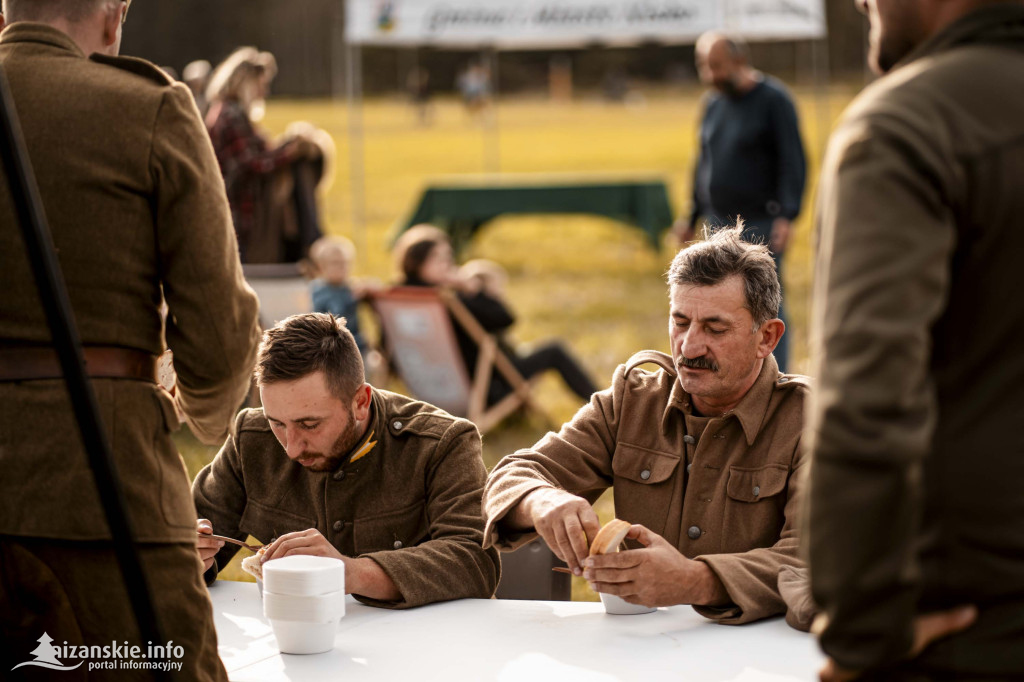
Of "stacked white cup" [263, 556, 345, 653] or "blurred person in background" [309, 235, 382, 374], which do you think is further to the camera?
"blurred person in background" [309, 235, 382, 374]

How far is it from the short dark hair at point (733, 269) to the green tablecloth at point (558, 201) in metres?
9.26

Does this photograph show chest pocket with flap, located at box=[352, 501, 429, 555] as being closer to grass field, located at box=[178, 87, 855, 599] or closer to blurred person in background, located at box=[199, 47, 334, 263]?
grass field, located at box=[178, 87, 855, 599]

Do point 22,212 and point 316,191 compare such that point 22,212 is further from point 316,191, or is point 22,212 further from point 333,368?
point 316,191

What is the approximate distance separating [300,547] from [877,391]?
5.03 feet

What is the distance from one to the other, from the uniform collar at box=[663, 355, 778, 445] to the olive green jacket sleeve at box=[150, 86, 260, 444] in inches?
47.2

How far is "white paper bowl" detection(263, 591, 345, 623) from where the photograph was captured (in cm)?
219

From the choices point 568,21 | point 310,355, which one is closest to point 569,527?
point 310,355

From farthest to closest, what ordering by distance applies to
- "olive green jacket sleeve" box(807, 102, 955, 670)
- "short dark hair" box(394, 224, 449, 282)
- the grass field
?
1. the grass field
2. "short dark hair" box(394, 224, 449, 282)
3. "olive green jacket sleeve" box(807, 102, 955, 670)

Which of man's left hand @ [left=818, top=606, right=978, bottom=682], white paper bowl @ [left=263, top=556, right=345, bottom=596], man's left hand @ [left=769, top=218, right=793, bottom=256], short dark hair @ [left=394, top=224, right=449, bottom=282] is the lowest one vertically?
short dark hair @ [left=394, top=224, right=449, bottom=282]

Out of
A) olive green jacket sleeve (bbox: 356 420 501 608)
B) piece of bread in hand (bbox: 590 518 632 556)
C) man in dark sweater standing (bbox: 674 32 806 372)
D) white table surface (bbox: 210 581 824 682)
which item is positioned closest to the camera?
white table surface (bbox: 210 581 824 682)

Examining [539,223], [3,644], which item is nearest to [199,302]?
[3,644]

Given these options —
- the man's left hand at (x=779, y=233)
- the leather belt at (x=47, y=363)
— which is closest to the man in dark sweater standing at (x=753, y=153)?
the man's left hand at (x=779, y=233)

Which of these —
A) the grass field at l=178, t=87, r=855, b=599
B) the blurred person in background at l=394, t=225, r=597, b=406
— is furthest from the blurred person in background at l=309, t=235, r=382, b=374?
the grass field at l=178, t=87, r=855, b=599

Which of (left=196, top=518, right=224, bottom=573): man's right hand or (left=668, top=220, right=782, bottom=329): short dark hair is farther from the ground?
(left=668, top=220, right=782, bottom=329): short dark hair
